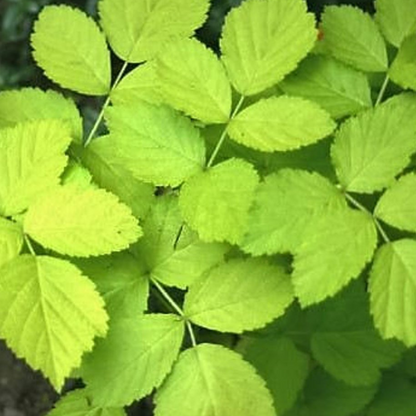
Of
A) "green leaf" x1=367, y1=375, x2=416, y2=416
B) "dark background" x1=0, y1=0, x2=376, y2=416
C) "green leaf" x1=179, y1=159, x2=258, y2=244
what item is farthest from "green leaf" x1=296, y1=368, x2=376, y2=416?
"dark background" x1=0, y1=0, x2=376, y2=416

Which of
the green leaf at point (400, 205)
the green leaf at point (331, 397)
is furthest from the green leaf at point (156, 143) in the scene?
the green leaf at point (331, 397)

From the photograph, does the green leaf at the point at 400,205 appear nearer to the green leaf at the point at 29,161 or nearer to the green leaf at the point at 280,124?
the green leaf at the point at 280,124

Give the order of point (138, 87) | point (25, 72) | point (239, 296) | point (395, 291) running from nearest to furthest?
point (395, 291) < point (239, 296) < point (138, 87) < point (25, 72)

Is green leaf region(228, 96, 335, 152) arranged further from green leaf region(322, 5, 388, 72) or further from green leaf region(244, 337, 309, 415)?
green leaf region(244, 337, 309, 415)

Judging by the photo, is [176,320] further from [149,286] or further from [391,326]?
[391,326]

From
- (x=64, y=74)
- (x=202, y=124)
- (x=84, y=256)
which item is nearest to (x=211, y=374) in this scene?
(x=84, y=256)

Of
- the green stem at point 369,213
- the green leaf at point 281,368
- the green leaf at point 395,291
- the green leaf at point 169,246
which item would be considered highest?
the green stem at point 369,213

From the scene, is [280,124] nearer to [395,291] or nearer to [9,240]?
[395,291]

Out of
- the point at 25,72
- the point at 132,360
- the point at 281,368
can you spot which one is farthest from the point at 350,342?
the point at 25,72
